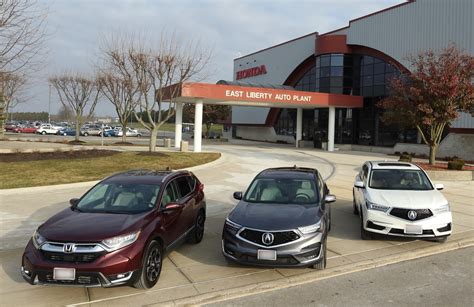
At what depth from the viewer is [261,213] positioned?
21.3ft

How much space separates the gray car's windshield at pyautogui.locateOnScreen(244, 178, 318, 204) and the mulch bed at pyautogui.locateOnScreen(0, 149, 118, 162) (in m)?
15.3

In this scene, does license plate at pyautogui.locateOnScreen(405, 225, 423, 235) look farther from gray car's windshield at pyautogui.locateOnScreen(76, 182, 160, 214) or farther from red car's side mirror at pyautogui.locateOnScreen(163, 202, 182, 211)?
gray car's windshield at pyautogui.locateOnScreen(76, 182, 160, 214)

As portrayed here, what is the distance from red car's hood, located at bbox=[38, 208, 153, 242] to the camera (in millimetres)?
5324

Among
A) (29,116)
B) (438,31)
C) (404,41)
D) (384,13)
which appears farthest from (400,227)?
(29,116)

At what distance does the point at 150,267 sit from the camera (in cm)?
574

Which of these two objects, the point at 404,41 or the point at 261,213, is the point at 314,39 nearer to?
the point at 404,41

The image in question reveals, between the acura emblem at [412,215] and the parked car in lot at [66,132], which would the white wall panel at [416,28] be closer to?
the acura emblem at [412,215]

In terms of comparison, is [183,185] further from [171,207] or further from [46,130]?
[46,130]

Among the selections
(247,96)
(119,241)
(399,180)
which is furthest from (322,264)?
(247,96)

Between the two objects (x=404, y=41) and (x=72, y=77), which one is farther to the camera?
(x=72, y=77)

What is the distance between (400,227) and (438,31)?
26429 millimetres

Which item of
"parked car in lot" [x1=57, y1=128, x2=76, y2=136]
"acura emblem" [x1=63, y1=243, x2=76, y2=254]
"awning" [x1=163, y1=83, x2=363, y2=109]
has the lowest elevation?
"acura emblem" [x1=63, y1=243, x2=76, y2=254]

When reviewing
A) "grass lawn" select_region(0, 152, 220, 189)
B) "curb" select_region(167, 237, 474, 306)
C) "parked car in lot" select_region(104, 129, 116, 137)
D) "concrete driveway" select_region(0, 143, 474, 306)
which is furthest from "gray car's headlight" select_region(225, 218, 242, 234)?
"parked car in lot" select_region(104, 129, 116, 137)

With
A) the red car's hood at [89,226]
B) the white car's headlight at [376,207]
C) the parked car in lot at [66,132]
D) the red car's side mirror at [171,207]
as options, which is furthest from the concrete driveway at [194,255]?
the parked car in lot at [66,132]
